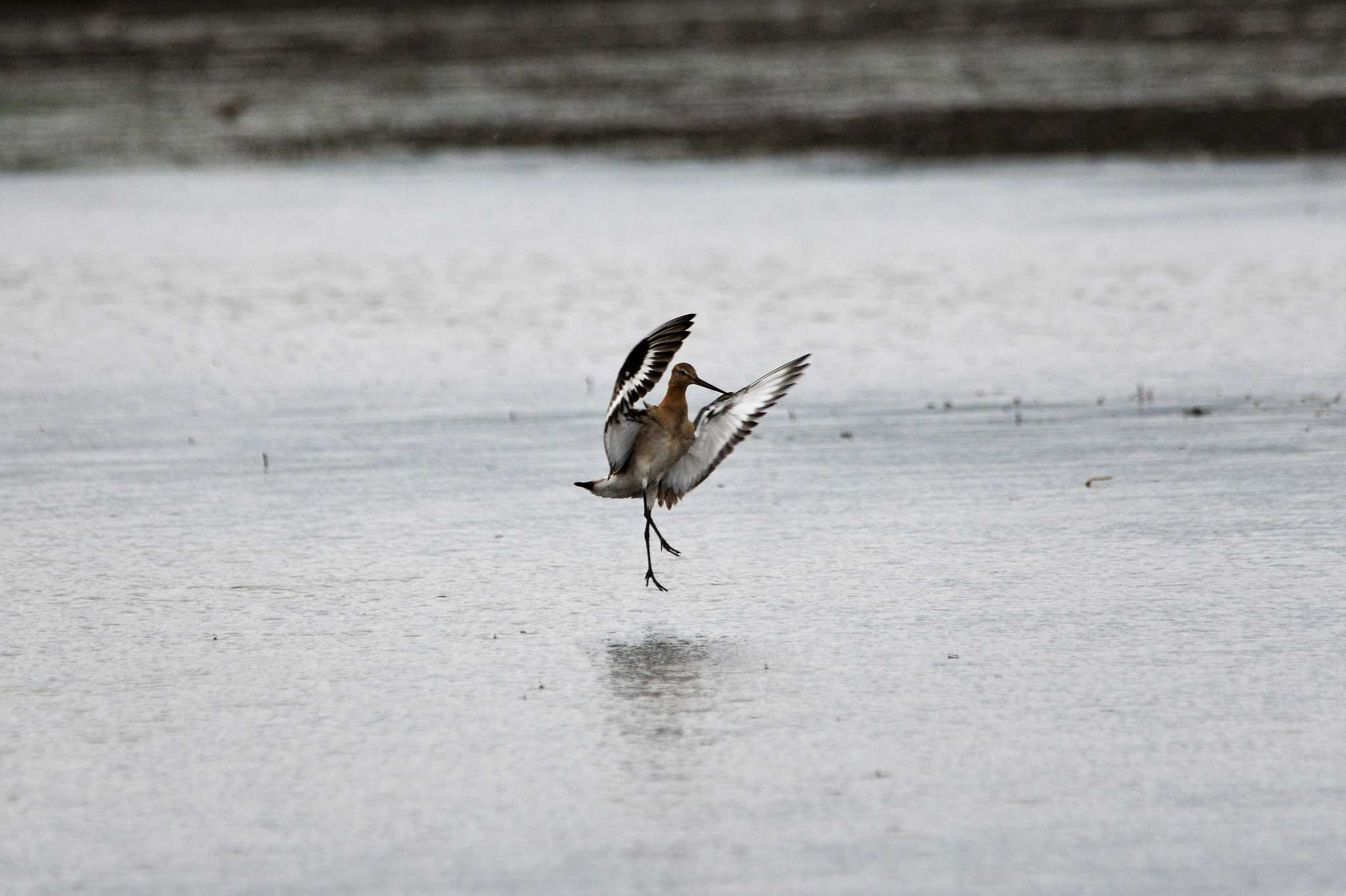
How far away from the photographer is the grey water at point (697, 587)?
5.48 m

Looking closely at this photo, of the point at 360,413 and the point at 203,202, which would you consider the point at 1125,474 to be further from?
the point at 203,202

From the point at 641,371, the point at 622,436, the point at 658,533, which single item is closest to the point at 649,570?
the point at 658,533

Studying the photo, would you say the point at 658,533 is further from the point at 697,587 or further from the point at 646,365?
the point at 646,365

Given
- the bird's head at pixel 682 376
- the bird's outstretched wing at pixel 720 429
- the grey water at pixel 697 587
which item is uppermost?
the bird's head at pixel 682 376

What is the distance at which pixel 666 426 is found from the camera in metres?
8.10

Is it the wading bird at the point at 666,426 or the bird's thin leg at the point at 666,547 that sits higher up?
the wading bird at the point at 666,426

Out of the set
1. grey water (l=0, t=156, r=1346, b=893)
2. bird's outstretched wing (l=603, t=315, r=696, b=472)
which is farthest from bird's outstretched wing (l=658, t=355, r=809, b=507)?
grey water (l=0, t=156, r=1346, b=893)

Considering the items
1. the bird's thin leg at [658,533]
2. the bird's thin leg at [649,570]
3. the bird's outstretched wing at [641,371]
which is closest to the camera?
the bird's outstretched wing at [641,371]

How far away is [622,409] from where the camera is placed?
7.99 m

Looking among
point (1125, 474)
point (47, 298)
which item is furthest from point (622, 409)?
point (47, 298)

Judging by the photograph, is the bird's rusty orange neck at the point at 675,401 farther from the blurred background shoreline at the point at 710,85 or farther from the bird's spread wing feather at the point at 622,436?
the blurred background shoreline at the point at 710,85

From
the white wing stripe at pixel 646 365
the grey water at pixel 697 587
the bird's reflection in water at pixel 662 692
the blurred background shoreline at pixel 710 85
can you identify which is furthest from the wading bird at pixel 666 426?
the blurred background shoreline at pixel 710 85

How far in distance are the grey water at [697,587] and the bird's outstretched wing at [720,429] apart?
38 cm

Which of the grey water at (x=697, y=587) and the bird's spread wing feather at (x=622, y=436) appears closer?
the grey water at (x=697, y=587)
